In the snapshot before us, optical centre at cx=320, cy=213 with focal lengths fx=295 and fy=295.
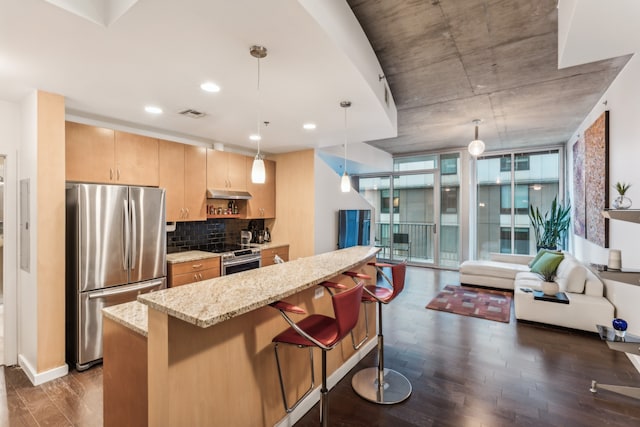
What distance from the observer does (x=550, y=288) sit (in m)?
3.83

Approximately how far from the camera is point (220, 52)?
1.94m

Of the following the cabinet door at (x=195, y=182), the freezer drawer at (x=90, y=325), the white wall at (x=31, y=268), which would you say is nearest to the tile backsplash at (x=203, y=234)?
the cabinet door at (x=195, y=182)

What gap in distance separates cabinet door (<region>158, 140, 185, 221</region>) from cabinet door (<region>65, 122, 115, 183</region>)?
55cm

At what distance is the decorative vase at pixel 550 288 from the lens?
382cm

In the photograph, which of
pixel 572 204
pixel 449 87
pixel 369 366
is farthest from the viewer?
pixel 572 204

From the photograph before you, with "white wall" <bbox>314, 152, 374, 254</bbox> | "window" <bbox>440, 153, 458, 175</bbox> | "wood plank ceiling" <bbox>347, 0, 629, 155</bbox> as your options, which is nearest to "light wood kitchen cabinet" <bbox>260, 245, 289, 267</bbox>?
"white wall" <bbox>314, 152, 374, 254</bbox>

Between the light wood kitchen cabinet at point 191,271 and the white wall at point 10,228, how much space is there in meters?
1.38

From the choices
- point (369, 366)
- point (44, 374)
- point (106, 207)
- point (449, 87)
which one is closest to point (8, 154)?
point (106, 207)

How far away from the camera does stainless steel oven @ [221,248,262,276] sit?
3.98 meters

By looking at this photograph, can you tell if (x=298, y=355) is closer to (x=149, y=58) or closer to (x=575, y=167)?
(x=149, y=58)

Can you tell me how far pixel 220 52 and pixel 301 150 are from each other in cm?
307

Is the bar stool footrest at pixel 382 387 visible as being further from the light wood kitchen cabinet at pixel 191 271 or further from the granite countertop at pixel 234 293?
the light wood kitchen cabinet at pixel 191 271

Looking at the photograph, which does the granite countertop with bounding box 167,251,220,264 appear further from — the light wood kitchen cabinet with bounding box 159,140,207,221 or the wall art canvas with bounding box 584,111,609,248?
the wall art canvas with bounding box 584,111,609,248

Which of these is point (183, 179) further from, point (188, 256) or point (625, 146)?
point (625, 146)
